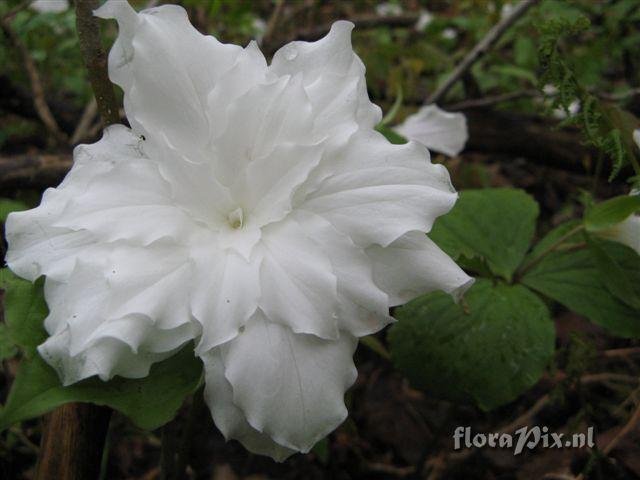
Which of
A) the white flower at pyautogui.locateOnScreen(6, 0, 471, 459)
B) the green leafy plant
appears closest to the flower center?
the white flower at pyautogui.locateOnScreen(6, 0, 471, 459)

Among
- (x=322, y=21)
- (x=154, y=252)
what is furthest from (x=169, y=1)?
(x=322, y=21)

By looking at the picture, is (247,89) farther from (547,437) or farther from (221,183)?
(547,437)

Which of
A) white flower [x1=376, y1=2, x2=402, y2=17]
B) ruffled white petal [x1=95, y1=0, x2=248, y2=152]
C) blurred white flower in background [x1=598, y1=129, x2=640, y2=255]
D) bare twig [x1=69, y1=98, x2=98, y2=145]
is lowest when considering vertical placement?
white flower [x1=376, y1=2, x2=402, y2=17]

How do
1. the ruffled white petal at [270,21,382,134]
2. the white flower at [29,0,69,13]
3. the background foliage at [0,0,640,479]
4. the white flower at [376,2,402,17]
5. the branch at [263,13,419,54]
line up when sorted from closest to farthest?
the ruffled white petal at [270,21,382,134], the background foliage at [0,0,640,479], the branch at [263,13,419,54], the white flower at [29,0,69,13], the white flower at [376,2,402,17]

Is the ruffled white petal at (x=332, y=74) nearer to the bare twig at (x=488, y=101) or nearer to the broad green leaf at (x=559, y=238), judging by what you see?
the broad green leaf at (x=559, y=238)

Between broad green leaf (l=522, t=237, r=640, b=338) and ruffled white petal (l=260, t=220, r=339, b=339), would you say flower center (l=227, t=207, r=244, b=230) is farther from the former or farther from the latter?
broad green leaf (l=522, t=237, r=640, b=338)

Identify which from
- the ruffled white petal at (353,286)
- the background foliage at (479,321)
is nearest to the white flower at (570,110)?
the background foliage at (479,321)
